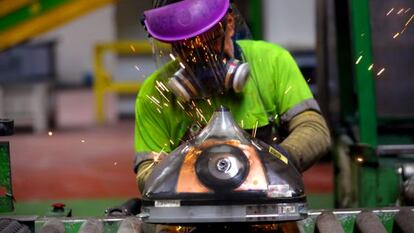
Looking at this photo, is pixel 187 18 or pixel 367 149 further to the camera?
pixel 367 149

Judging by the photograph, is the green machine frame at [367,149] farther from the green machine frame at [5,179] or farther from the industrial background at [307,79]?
the green machine frame at [5,179]

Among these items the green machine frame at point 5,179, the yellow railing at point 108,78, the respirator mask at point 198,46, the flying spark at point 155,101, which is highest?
the yellow railing at point 108,78

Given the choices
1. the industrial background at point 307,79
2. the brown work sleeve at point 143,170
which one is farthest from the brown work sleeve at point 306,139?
the brown work sleeve at point 143,170

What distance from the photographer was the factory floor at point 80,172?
8.37 meters

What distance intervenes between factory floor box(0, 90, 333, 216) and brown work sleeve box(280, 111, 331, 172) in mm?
2424

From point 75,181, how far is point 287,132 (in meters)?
6.32

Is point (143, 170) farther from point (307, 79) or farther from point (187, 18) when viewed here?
point (307, 79)

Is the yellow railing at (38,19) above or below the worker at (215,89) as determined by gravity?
above

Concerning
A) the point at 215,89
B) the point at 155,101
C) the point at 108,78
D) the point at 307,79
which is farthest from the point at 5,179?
the point at 108,78

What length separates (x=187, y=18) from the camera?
319 centimetres

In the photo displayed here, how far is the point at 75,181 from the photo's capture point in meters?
9.78

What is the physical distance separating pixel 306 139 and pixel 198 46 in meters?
0.55

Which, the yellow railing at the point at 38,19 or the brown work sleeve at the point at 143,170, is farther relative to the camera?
the yellow railing at the point at 38,19

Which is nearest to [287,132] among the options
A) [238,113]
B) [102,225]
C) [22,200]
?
[238,113]
